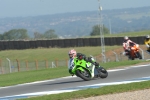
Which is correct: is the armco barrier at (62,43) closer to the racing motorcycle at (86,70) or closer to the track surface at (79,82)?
the track surface at (79,82)

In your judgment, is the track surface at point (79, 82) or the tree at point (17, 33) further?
the tree at point (17, 33)

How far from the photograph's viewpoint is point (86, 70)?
18188 millimetres

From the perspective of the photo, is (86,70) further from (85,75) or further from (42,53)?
(42,53)

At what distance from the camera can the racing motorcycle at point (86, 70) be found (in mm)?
17930

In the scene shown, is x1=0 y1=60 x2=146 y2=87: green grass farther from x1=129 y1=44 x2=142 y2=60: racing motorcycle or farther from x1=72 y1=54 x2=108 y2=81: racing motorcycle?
Answer: x1=129 y1=44 x2=142 y2=60: racing motorcycle

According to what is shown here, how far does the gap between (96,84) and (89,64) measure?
153 cm

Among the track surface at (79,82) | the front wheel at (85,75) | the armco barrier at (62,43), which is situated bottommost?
the armco barrier at (62,43)

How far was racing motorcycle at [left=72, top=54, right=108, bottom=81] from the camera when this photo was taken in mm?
17930

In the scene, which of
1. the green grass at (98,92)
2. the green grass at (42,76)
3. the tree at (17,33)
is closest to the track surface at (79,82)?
the green grass at (42,76)

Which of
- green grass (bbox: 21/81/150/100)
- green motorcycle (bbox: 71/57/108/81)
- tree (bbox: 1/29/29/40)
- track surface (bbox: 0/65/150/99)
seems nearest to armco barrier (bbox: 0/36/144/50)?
track surface (bbox: 0/65/150/99)

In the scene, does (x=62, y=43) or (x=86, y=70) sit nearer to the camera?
(x=86, y=70)

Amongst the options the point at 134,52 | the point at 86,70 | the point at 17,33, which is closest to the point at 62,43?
the point at 134,52

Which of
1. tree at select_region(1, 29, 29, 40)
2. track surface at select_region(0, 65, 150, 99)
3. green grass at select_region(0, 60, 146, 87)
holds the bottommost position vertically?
tree at select_region(1, 29, 29, 40)

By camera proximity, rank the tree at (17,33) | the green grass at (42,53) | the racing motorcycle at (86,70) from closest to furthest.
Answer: the racing motorcycle at (86,70) < the green grass at (42,53) < the tree at (17,33)
